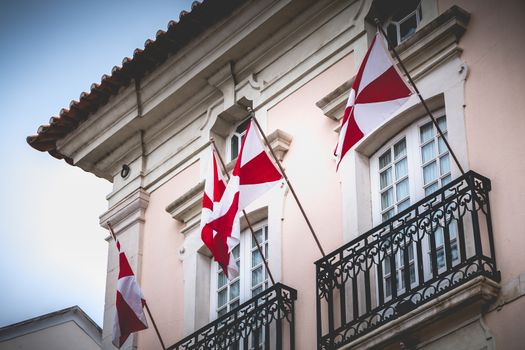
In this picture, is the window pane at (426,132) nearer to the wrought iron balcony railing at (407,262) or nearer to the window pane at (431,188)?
the window pane at (431,188)

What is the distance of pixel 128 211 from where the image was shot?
15.9 m

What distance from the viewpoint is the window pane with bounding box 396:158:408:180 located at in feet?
40.0

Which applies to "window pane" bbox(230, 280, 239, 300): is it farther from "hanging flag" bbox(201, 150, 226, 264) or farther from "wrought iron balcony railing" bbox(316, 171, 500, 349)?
"wrought iron balcony railing" bbox(316, 171, 500, 349)

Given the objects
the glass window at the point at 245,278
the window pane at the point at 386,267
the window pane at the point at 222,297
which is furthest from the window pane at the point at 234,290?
the window pane at the point at 386,267

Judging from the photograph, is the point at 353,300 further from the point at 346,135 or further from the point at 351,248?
the point at 346,135

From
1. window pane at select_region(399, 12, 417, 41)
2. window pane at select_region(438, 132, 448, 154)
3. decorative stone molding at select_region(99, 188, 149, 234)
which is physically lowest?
window pane at select_region(438, 132, 448, 154)

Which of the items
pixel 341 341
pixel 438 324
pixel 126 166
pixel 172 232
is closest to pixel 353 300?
pixel 341 341

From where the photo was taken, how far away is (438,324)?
1048cm

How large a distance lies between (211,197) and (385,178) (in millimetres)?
1807

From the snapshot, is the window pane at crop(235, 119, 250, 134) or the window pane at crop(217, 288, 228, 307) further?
the window pane at crop(235, 119, 250, 134)

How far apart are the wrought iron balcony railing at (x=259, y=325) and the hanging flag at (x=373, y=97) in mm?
1663

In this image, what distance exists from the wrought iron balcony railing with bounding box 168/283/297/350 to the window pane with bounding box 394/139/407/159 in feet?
5.39

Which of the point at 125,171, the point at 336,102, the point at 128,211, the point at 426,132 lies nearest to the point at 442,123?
the point at 426,132

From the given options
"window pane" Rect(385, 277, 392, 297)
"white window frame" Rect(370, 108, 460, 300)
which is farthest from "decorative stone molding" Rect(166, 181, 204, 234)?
"window pane" Rect(385, 277, 392, 297)
